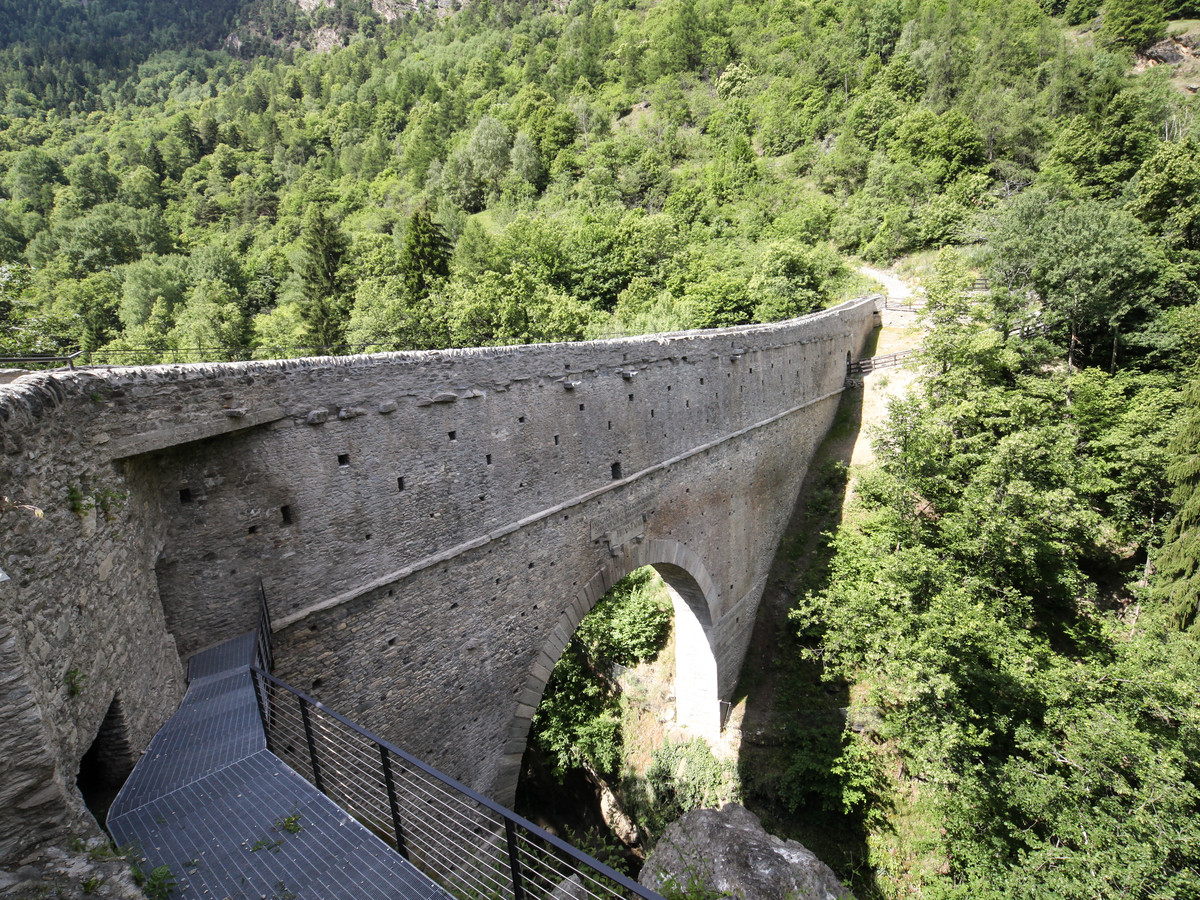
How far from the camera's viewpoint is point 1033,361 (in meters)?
23.3

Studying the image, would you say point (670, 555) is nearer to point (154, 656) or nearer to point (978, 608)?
point (978, 608)

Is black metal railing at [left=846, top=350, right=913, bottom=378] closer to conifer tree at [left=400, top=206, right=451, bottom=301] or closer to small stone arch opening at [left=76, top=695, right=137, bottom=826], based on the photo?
conifer tree at [left=400, top=206, right=451, bottom=301]

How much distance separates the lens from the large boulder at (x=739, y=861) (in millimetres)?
9438

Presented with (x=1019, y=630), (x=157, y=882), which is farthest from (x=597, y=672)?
(x=157, y=882)

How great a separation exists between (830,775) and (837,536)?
7.92 metres

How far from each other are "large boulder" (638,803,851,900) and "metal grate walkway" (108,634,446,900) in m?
6.42

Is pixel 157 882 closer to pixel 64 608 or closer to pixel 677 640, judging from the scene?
pixel 64 608

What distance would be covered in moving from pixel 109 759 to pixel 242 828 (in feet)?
5.85

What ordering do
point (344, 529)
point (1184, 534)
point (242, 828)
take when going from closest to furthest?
1. point (242, 828)
2. point (344, 529)
3. point (1184, 534)

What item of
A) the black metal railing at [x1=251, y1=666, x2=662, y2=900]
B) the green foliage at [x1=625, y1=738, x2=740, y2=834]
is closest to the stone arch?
the green foliage at [x1=625, y1=738, x2=740, y2=834]

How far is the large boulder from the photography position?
9438 millimetres

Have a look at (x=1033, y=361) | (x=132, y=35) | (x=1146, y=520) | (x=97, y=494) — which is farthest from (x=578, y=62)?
(x=132, y=35)

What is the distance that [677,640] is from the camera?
64.0ft

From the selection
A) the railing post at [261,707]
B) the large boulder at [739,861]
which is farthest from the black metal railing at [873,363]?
the railing post at [261,707]
